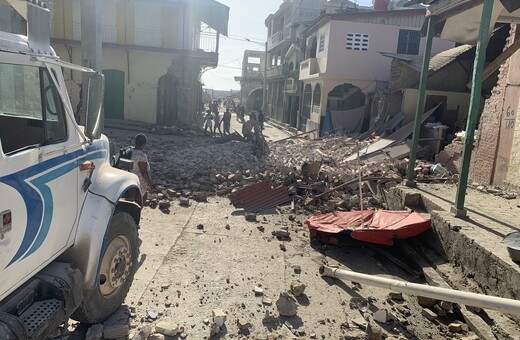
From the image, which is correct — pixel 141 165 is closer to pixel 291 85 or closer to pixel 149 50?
pixel 149 50

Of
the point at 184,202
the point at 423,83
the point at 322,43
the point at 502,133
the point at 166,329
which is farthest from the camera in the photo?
the point at 322,43

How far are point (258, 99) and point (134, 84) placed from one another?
97.3 feet

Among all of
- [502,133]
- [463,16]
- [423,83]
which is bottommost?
[502,133]

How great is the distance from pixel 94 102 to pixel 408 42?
21315mm

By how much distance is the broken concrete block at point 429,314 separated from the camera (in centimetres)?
409

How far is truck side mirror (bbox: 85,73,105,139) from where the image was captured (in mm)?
2959

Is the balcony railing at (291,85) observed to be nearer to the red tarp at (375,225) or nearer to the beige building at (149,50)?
the beige building at (149,50)

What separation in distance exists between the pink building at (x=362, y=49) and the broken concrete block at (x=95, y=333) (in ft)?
60.4

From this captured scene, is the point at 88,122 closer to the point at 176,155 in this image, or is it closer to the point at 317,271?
the point at 317,271

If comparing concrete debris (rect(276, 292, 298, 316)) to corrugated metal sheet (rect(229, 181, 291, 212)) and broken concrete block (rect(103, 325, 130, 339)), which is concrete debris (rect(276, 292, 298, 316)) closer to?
broken concrete block (rect(103, 325, 130, 339))

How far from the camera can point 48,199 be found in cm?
266

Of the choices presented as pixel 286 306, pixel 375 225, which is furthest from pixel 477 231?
pixel 286 306

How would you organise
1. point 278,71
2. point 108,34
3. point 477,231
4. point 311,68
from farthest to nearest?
point 278,71
point 311,68
point 108,34
point 477,231

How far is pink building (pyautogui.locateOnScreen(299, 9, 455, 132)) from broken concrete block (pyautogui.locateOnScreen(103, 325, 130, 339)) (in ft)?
60.0
